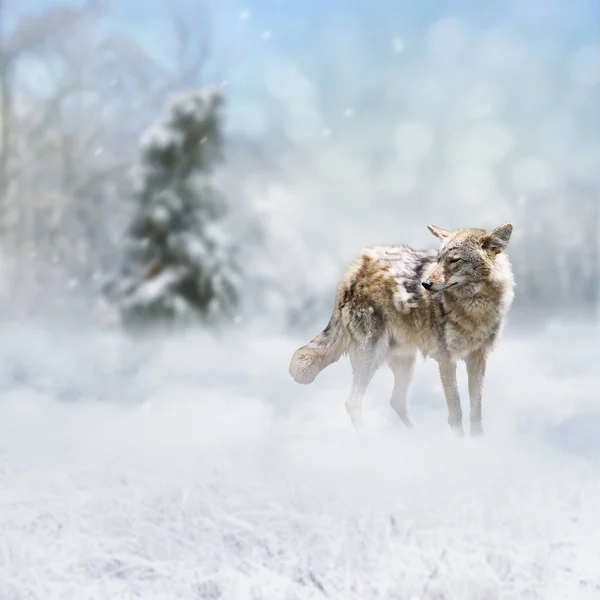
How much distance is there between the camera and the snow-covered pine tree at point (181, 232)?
767cm

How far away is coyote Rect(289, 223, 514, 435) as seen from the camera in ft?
14.1

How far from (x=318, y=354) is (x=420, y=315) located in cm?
69

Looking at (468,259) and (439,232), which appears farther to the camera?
(439,232)

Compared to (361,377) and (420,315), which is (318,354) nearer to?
(361,377)

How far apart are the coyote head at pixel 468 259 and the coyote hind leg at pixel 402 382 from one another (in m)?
0.65

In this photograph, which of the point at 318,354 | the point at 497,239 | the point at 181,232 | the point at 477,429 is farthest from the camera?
the point at 181,232

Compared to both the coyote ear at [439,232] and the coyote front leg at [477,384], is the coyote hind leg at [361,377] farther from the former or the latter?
the coyote ear at [439,232]

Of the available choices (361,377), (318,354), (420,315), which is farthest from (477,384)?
(318,354)

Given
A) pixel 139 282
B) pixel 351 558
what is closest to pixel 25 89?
pixel 139 282

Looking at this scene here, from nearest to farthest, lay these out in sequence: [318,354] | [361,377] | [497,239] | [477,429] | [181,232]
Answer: [497,239] < [477,429] < [361,377] < [318,354] < [181,232]

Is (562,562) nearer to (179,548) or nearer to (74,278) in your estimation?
(179,548)

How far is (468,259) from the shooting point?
4.27 meters

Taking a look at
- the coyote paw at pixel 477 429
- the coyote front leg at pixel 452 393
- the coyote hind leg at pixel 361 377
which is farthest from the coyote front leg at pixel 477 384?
the coyote hind leg at pixel 361 377

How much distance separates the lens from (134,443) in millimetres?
5105
